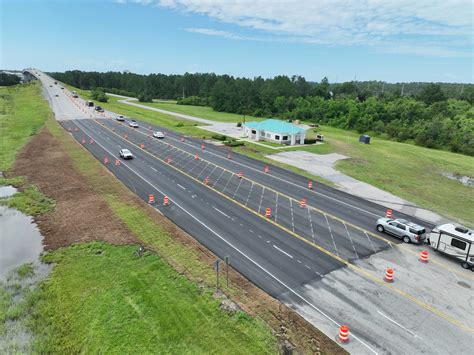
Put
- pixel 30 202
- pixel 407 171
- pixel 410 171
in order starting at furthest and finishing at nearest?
1. pixel 410 171
2. pixel 407 171
3. pixel 30 202

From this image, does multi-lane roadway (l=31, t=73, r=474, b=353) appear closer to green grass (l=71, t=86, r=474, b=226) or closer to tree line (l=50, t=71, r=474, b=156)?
green grass (l=71, t=86, r=474, b=226)

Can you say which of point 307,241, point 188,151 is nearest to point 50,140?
point 188,151

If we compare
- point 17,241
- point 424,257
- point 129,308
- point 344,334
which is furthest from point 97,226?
point 424,257

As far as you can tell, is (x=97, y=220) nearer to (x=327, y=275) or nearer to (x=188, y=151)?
(x=327, y=275)

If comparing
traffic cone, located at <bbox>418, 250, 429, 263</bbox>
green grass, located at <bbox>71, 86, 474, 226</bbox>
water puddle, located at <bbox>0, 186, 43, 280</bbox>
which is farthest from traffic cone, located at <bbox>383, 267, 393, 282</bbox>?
water puddle, located at <bbox>0, 186, 43, 280</bbox>

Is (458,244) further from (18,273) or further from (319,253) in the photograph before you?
(18,273)

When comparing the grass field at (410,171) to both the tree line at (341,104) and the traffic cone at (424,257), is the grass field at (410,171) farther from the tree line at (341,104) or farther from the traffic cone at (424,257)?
the tree line at (341,104)
